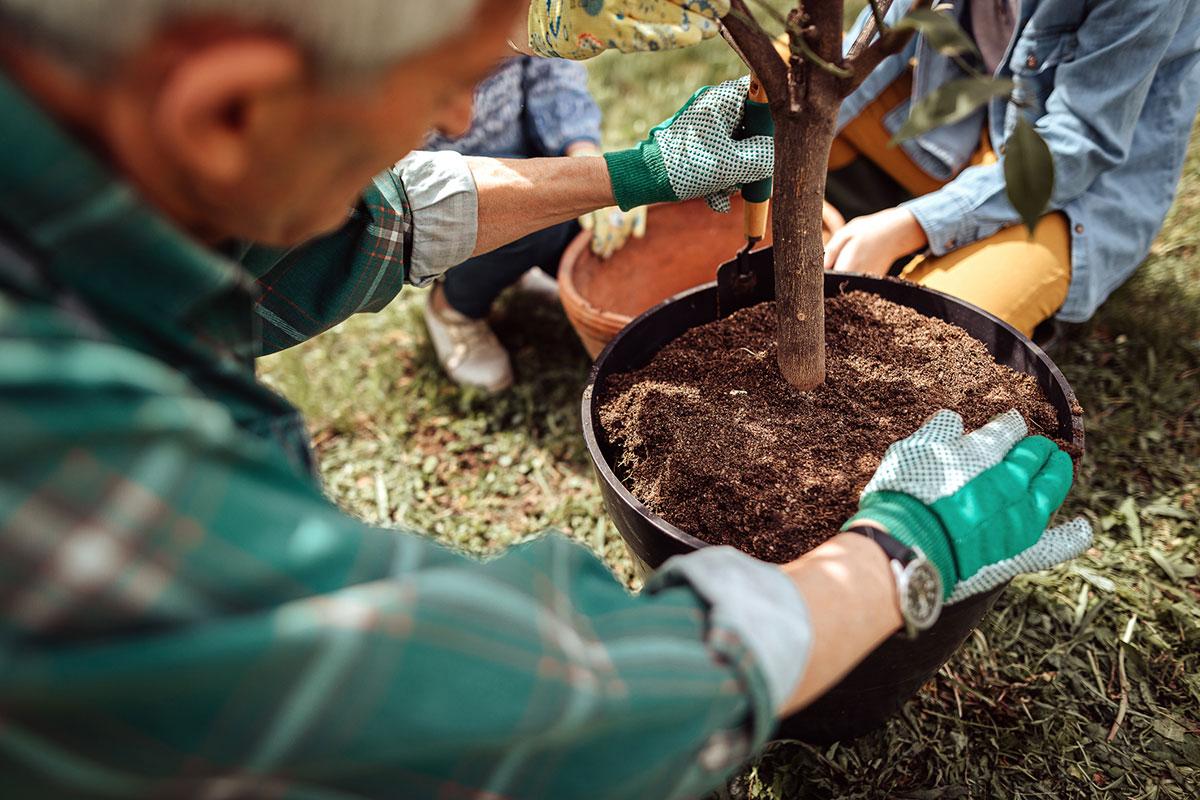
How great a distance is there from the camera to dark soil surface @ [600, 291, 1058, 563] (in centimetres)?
110

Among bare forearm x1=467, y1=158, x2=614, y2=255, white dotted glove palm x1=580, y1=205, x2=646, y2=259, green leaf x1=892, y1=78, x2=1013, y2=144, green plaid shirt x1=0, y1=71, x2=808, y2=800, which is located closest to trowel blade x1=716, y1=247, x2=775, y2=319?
bare forearm x1=467, y1=158, x2=614, y2=255

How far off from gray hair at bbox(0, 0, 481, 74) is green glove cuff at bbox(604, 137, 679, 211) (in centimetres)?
80

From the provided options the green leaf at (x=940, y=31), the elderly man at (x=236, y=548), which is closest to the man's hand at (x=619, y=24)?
the green leaf at (x=940, y=31)

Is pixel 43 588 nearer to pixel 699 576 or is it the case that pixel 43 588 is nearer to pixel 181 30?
pixel 181 30

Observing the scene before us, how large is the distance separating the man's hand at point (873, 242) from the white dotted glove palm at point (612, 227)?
423 mm

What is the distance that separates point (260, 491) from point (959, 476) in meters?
0.70

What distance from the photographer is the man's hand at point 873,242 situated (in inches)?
67.5

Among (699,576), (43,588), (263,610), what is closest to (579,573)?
(699,576)

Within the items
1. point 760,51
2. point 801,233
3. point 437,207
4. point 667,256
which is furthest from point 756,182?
point 667,256

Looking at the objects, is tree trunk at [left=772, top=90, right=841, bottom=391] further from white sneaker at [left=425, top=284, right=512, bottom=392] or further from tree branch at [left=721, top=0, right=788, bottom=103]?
white sneaker at [left=425, top=284, right=512, bottom=392]

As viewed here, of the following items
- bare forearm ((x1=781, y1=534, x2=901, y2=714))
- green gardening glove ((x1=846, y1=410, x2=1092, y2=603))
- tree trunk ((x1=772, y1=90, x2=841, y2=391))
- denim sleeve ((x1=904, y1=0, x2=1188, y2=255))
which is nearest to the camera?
bare forearm ((x1=781, y1=534, x2=901, y2=714))

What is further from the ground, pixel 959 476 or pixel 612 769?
pixel 612 769

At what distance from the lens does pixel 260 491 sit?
0.58 m

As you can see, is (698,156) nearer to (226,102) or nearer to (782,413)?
(782,413)
